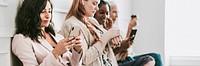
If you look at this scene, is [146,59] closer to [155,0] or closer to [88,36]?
[88,36]

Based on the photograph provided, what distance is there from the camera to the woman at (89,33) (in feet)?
5.98

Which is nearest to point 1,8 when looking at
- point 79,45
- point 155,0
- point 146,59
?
point 79,45

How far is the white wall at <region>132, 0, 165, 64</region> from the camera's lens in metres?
4.17

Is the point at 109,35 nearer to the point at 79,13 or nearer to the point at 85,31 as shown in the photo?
the point at 85,31

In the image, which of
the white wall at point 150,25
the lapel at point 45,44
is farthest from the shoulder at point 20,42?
the white wall at point 150,25

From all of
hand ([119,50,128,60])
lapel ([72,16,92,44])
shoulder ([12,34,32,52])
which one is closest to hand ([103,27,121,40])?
lapel ([72,16,92,44])

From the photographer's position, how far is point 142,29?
14.1 feet

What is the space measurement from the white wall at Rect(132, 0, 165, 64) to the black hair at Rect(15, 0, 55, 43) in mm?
2824

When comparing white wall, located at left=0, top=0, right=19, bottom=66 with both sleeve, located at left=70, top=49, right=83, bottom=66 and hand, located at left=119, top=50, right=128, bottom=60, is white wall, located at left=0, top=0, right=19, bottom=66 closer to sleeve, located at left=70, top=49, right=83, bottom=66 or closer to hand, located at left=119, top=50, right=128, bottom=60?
sleeve, located at left=70, top=49, right=83, bottom=66

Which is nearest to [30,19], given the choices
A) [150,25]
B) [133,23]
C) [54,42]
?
[54,42]

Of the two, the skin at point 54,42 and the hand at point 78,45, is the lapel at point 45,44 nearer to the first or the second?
the skin at point 54,42
